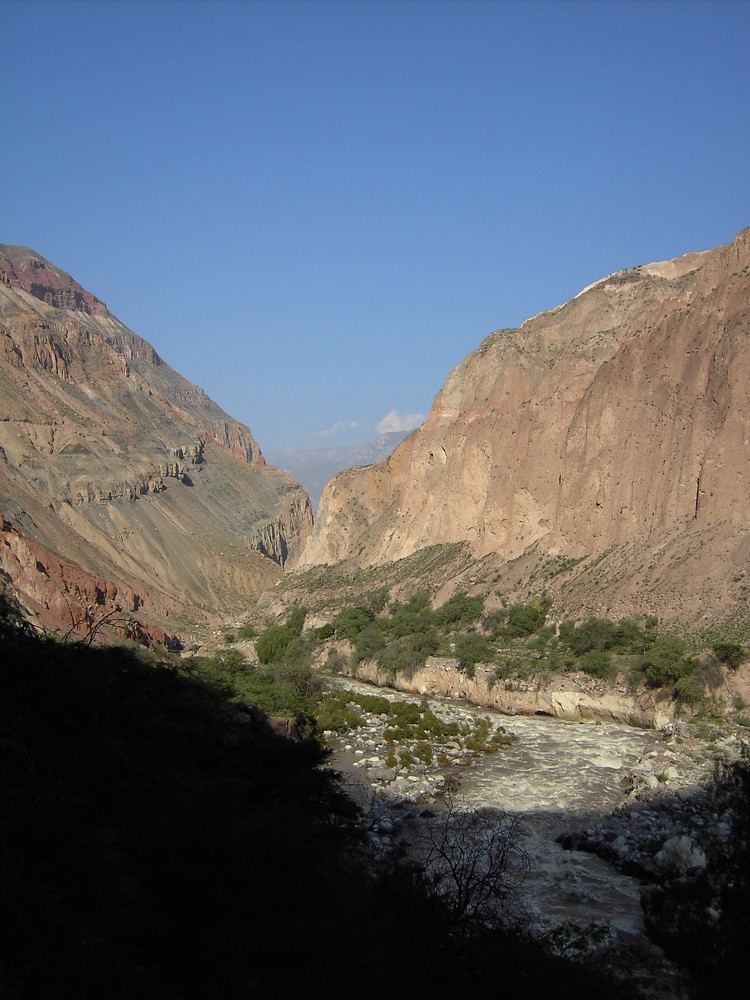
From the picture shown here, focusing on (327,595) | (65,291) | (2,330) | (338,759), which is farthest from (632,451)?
(65,291)


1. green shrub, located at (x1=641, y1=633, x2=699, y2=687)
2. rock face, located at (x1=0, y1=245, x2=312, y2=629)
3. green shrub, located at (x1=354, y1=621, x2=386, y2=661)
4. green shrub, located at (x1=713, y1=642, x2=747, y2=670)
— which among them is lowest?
green shrub, located at (x1=354, y1=621, x2=386, y2=661)

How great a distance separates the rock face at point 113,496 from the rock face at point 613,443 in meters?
19.6

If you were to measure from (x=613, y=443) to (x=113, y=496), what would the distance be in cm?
5169

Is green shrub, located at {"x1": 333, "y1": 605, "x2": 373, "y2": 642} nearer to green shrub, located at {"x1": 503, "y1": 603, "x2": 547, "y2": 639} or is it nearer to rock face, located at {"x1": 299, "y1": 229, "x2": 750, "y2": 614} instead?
rock face, located at {"x1": 299, "y1": 229, "x2": 750, "y2": 614}

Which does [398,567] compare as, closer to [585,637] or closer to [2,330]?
[585,637]

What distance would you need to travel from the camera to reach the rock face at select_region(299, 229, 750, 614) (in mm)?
33875

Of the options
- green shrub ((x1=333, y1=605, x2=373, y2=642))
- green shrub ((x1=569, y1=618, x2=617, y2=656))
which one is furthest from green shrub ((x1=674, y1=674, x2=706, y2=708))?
green shrub ((x1=333, y1=605, x2=373, y2=642))

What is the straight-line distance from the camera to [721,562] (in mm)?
31625

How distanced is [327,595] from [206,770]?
45665 millimetres

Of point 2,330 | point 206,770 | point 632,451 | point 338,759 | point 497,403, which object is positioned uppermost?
point 2,330

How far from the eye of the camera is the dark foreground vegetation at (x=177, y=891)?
22.4ft

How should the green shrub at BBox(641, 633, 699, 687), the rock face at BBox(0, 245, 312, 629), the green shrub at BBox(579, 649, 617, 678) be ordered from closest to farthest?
the green shrub at BBox(641, 633, 699, 687) < the green shrub at BBox(579, 649, 617, 678) < the rock face at BBox(0, 245, 312, 629)

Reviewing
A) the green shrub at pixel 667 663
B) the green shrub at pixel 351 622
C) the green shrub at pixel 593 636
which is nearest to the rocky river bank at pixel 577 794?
the green shrub at pixel 667 663

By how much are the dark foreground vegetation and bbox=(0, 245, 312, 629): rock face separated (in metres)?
28.8
